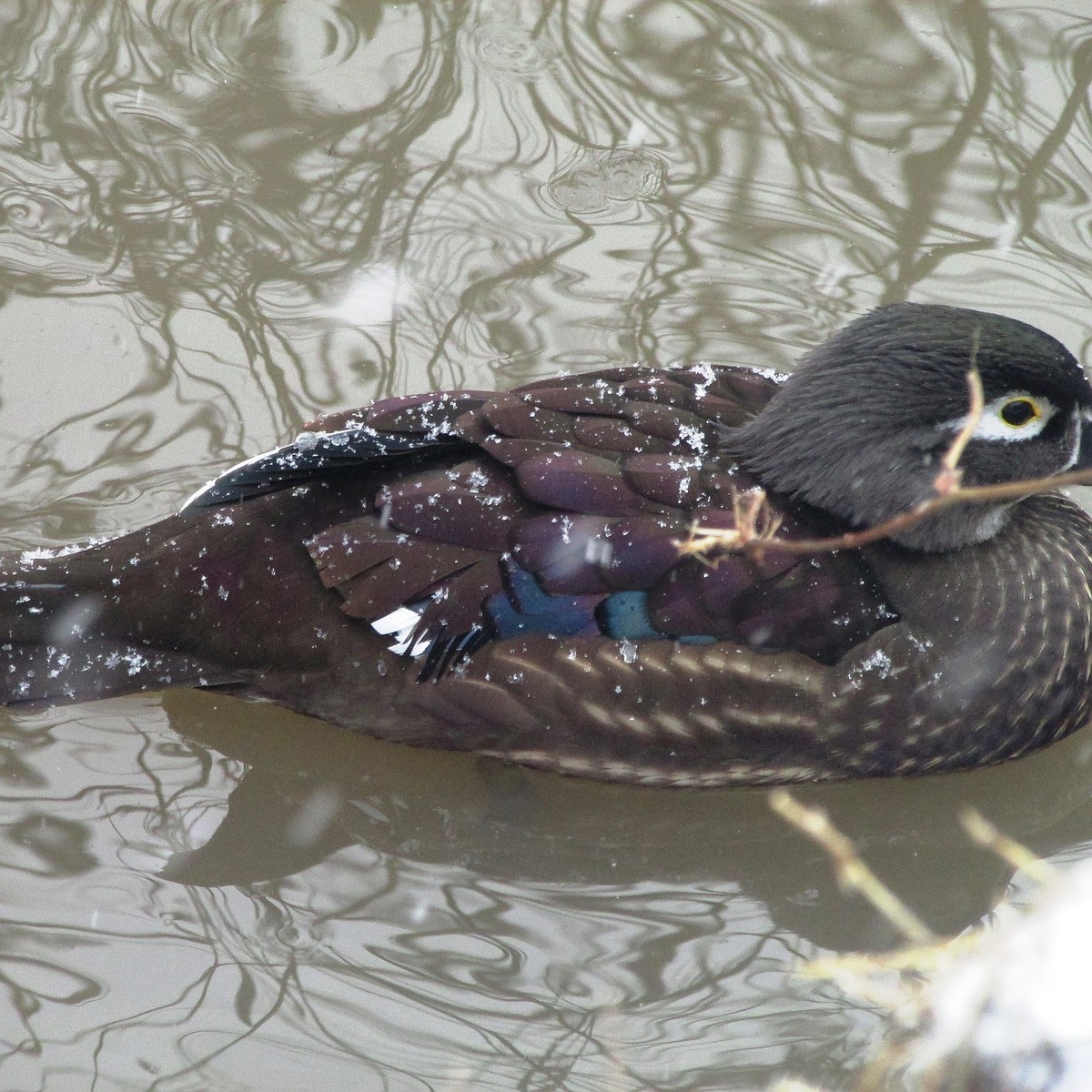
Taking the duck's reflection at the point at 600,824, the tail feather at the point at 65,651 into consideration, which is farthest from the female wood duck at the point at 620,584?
the duck's reflection at the point at 600,824

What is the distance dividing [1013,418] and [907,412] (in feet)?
0.91

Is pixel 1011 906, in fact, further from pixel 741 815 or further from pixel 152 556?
pixel 152 556

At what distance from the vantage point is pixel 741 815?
12.2 ft

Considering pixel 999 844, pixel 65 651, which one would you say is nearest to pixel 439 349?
pixel 65 651

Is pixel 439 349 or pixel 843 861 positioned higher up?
pixel 439 349

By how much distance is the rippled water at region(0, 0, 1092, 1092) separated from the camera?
323 centimetres

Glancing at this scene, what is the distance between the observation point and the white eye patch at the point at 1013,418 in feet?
11.5

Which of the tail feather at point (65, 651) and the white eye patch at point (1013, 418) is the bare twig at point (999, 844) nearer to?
the white eye patch at point (1013, 418)

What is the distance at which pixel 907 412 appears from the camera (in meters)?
3.46

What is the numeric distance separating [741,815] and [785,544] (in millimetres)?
1504

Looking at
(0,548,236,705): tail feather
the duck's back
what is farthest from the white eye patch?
(0,548,236,705): tail feather

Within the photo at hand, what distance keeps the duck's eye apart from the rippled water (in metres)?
0.92

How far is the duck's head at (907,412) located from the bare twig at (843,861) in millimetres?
695

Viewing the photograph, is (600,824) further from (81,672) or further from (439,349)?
(439,349)
